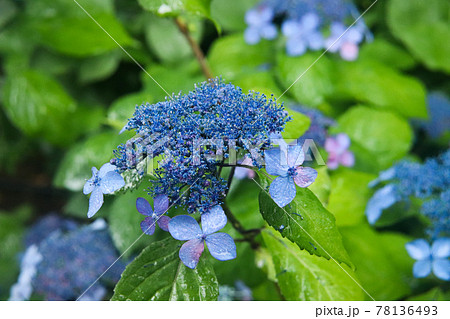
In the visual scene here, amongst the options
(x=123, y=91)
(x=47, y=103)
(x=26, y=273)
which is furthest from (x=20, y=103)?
(x=26, y=273)

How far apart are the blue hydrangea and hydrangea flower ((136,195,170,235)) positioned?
0.01m

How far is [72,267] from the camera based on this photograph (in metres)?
0.97

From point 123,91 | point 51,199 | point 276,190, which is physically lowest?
point 51,199

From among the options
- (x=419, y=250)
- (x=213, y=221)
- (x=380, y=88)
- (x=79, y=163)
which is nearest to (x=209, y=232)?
(x=213, y=221)

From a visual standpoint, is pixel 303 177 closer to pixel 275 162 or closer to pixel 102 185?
pixel 275 162

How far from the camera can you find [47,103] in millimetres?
1342

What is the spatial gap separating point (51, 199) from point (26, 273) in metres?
0.54

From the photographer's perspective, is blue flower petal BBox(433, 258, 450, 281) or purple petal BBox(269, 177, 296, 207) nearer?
purple petal BBox(269, 177, 296, 207)

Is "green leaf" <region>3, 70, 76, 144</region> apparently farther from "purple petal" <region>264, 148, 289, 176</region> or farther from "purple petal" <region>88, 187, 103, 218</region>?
"purple petal" <region>264, 148, 289, 176</region>

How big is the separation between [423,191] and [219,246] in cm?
56

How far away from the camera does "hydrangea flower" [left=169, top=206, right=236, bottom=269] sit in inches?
21.6

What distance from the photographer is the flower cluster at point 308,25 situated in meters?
1.20

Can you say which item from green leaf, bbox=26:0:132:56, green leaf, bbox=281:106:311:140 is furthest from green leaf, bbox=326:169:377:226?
green leaf, bbox=26:0:132:56
